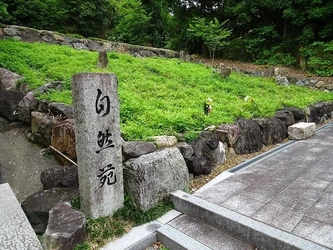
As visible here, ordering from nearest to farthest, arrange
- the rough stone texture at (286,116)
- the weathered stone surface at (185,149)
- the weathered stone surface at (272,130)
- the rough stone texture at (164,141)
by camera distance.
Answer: the rough stone texture at (164,141), the weathered stone surface at (185,149), the weathered stone surface at (272,130), the rough stone texture at (286,116)

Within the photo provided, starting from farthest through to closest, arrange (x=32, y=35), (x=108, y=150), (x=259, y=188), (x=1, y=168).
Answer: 1. (x=32, y=35)
2. (x=1, y=168)
3. (x=259, y=188)
4. (x=108, y=150)

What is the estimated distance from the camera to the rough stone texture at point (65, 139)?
3391 millimetres

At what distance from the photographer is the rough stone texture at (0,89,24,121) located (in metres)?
4.70

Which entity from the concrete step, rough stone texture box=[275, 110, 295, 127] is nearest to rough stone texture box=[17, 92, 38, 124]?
the concrete step

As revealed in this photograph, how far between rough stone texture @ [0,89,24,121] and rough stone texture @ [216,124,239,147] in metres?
3.80

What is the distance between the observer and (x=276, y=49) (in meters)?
12.8

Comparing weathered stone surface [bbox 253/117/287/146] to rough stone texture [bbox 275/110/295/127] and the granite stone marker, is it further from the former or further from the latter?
the granite stone marker

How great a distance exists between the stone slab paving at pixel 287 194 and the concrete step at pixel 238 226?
4.0 inches

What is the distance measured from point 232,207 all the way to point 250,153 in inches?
81.3

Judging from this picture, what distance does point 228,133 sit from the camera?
405 cm

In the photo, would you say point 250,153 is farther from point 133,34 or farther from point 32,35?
point 133,34

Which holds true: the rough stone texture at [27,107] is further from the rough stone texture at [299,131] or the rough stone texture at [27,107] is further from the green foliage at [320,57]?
the green foliage at [320,57]

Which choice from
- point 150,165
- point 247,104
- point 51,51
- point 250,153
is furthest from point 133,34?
point 150,165

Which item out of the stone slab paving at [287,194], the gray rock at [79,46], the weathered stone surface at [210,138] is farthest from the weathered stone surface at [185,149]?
the gray rock at [79,46]
